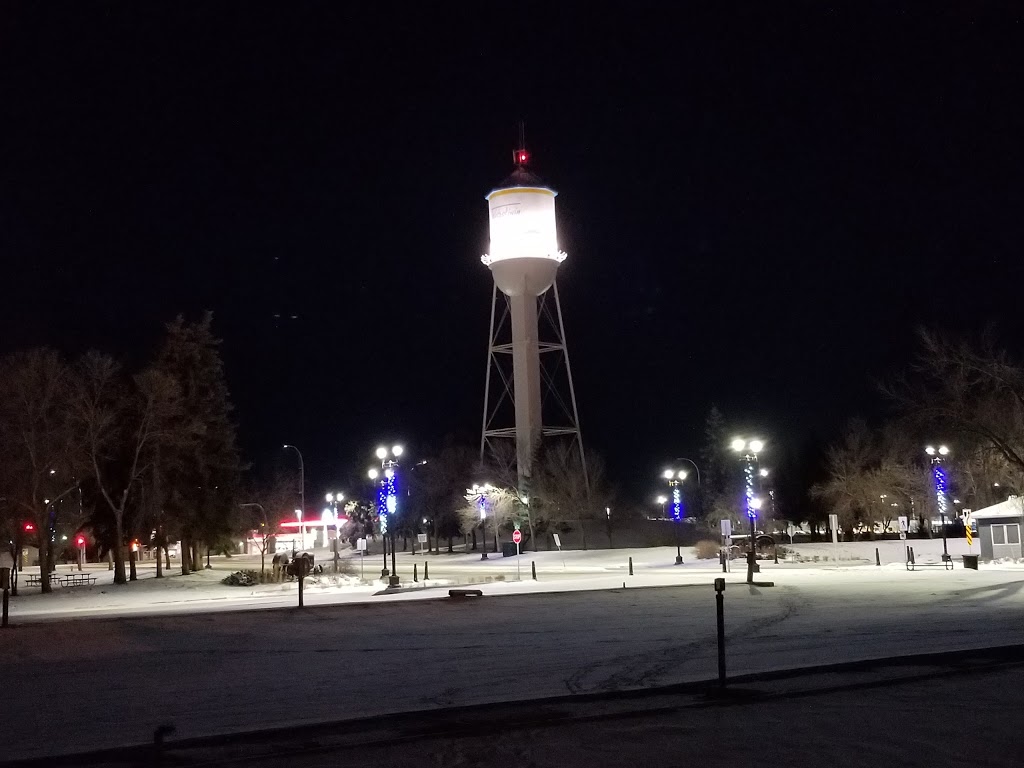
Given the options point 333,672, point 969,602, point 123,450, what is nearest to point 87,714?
point 333,672

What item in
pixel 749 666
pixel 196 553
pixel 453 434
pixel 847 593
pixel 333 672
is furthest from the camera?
pixel 453 434

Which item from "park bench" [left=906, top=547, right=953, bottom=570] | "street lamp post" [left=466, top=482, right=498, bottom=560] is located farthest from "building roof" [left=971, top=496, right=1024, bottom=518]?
"street lamp post" [left=466, top=482, right=498, bottom=560]

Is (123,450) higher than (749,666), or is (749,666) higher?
(123,450)

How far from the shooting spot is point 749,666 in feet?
44.3

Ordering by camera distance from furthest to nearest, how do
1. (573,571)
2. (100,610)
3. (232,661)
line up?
1. (573,571)
2. (100,610)
3. (232,661)

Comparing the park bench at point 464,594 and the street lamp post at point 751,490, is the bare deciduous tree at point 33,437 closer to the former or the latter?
the park bench at point 464,594

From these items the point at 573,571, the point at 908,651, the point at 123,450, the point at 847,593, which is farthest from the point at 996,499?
the point at 908,651

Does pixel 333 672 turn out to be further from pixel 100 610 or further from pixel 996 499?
pixel 996 499

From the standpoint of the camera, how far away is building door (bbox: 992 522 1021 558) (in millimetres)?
43531

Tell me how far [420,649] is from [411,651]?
27 centimetres

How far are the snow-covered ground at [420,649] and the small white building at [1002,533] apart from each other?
16419 mm

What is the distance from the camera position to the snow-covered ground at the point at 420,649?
38.7 ft

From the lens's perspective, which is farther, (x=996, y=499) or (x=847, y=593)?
(x=996, y=499)

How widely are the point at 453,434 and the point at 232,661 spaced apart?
338 feet
